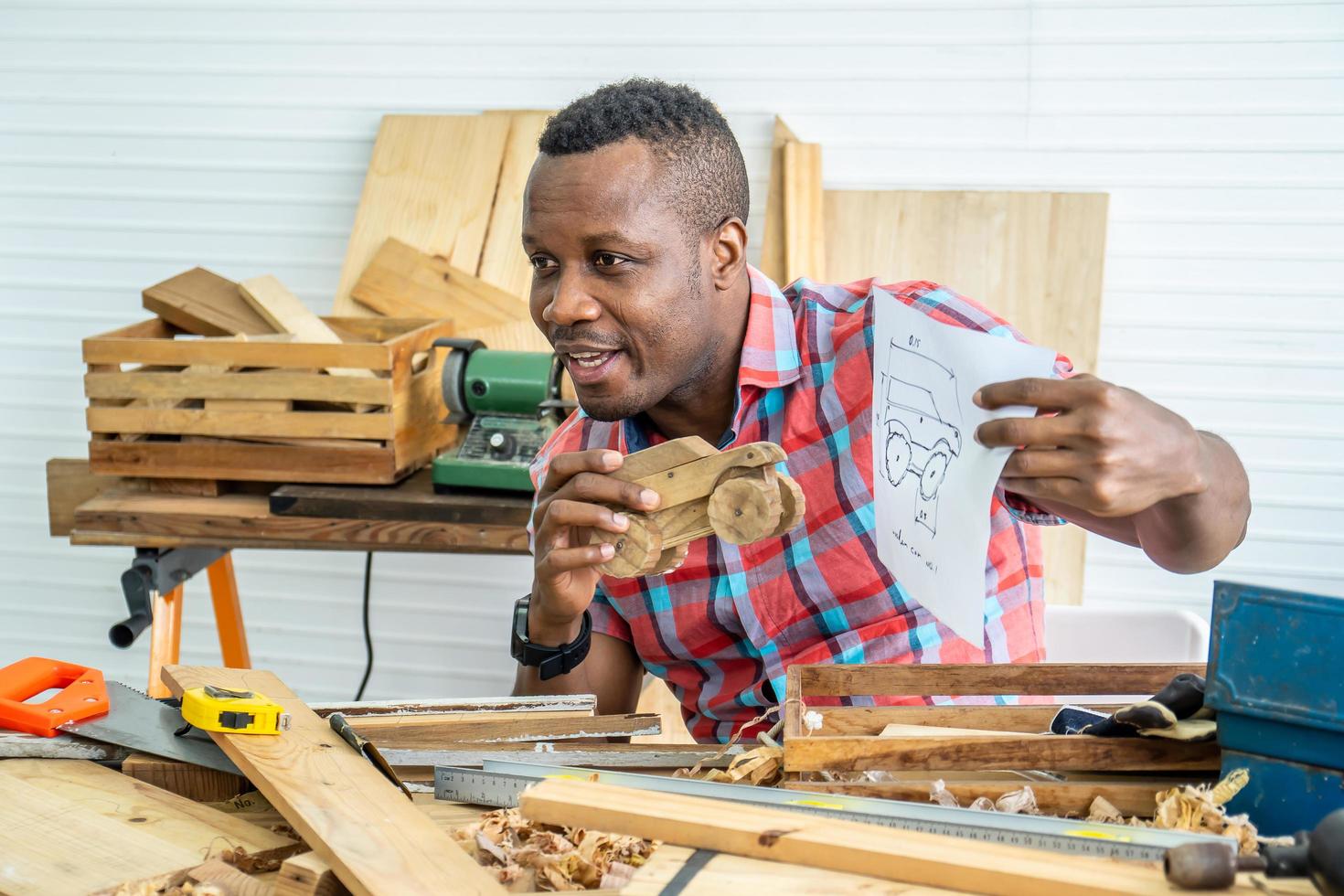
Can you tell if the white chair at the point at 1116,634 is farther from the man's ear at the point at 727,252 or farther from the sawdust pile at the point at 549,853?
the sawdust pile at the point at 549,853

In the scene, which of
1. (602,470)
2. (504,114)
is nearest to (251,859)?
(602,470)

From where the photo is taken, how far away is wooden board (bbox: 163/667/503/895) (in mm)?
1114

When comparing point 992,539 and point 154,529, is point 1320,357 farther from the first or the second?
point 154,529

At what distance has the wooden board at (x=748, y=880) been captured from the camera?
40.1 inches

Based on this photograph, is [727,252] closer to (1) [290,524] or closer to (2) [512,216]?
(1) [290,524]

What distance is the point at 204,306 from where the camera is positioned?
11.0 ft

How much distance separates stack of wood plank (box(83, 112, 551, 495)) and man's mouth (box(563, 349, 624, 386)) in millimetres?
1311

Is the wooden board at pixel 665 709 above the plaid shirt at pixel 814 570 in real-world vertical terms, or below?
below

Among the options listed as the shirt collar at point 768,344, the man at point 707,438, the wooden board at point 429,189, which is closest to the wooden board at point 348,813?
the man at point 707,438

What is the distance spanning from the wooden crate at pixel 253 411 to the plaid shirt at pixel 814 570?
4.00ft

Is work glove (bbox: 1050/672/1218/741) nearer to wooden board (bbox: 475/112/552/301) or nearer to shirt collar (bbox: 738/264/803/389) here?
shirt collar (bbox: 738/264/803/389)

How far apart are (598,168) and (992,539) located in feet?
2.87

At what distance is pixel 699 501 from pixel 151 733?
→ 75 cm

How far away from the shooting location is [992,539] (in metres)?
1.98
